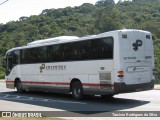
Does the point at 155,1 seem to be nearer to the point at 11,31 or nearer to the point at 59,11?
the point at 59,11

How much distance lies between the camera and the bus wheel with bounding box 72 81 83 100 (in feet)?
59.6

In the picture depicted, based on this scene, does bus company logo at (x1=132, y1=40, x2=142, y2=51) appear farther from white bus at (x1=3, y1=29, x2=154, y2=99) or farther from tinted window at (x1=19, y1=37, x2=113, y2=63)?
tinted window at (x1=19, y1=37, x2=113, y2=63)

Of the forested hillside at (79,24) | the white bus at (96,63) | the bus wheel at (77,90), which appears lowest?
the bus wheel at (77,90)

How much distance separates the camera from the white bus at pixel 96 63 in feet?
52.0


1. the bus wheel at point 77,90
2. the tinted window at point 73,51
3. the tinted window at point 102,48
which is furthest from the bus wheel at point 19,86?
the tinted window at point 102,48

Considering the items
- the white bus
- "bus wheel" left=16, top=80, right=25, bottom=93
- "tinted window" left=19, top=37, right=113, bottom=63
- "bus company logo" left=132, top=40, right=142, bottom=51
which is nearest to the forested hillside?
"bus wheel" left=16, top=80, right=25, bottom=93

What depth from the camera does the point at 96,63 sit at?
16.9m

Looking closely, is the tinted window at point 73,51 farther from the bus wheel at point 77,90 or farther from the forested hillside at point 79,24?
the forested hillside at point 79,24

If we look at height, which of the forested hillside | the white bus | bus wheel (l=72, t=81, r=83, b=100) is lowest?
bus wheel (l=72, t=81, r=83, b=100)

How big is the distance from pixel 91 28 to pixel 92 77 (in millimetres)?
83850

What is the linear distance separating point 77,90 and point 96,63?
7.66ft

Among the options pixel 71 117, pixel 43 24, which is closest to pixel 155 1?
pixel 43 24

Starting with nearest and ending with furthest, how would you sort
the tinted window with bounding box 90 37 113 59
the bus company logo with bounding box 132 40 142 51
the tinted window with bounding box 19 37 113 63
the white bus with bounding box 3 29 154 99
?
the white bus with bounding box 3 29 154 99 → the tinted window with bounding box 90 37 113 59 → the bus company logo with bounding box 132 40 142 51 → the tinted window with bounding box 19 37 113 63

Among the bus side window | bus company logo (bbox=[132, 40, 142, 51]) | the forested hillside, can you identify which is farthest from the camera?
the forested hillside
